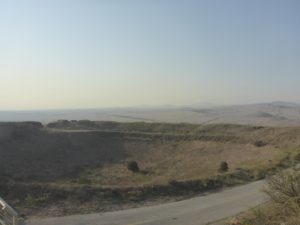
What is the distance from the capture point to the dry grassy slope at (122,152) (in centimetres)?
3503

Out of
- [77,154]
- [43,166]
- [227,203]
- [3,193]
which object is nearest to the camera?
[227,203]

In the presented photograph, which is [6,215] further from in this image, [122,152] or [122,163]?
[122,152]

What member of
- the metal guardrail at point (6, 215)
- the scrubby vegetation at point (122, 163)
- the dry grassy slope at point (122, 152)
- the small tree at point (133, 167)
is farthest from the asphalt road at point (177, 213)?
the small tree at point (133, 167)

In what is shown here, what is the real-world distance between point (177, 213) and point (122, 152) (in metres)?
28.7

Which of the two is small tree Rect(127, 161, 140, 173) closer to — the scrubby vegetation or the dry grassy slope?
the dry grassy slope

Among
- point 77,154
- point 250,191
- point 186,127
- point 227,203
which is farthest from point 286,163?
point 186,127

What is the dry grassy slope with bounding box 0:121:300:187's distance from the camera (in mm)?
35031

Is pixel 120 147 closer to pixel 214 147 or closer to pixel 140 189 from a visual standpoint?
pixel 214 147

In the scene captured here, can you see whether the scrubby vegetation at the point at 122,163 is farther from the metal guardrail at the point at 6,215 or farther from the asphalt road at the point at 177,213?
the metal guardrail at the point at 6,215

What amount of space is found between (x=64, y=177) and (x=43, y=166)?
13.2 ft

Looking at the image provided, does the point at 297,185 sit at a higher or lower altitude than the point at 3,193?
higher

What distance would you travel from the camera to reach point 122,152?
4625 cm

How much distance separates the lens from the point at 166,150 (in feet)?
155

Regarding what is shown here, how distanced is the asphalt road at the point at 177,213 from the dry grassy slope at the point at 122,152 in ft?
32.3
